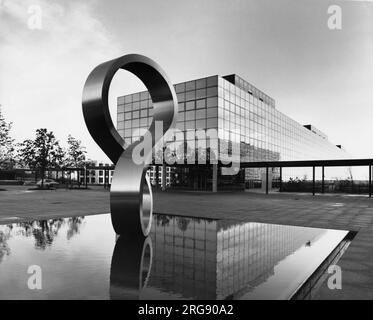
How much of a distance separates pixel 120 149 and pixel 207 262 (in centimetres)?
408

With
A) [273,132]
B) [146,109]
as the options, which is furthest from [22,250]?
[273,132]

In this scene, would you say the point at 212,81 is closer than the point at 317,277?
No

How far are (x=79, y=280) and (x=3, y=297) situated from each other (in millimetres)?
1033

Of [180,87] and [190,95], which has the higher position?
[180,87]

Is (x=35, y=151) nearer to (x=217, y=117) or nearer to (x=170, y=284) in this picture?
(x=217, y=117)

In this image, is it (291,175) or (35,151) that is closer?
(35,151)

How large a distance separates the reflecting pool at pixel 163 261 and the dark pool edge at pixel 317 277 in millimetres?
74

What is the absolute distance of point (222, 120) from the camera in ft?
112

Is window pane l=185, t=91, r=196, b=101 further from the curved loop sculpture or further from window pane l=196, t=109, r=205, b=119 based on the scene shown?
the curved loop sculpture

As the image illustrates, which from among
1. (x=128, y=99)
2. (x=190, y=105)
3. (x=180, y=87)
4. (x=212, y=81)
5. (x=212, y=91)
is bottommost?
(x=190, y=105)

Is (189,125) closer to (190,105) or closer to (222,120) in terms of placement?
(190,105)

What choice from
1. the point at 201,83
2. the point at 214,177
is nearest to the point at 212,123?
the point at 201,83

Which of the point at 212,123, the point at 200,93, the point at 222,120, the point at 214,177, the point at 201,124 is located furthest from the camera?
the point at 214,177
